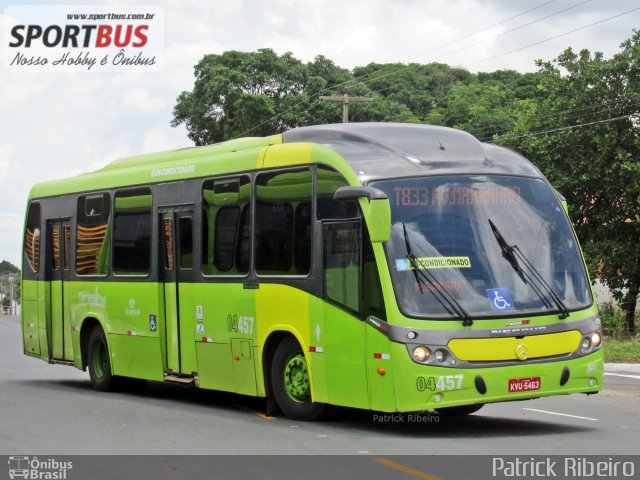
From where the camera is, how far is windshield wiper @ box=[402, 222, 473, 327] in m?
11.6

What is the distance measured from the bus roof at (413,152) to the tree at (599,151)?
23.6 m

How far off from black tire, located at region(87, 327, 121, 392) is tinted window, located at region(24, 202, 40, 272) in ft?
8.19

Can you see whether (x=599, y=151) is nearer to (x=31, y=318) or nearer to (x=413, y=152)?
(x=31, y=318)

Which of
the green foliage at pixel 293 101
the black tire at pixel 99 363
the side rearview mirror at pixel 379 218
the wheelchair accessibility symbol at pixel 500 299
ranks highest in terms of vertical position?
the green foliage at pixel 293 101

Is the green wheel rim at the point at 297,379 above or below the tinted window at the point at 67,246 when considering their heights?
below

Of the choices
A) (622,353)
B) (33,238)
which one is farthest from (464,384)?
(622,353)

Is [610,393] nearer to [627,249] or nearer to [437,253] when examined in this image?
[437,253]

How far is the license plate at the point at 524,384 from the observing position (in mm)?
11719

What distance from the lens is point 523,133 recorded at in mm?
39156

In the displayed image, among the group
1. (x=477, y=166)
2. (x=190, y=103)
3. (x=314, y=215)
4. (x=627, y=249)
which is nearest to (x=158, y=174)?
(x=314, y=215)

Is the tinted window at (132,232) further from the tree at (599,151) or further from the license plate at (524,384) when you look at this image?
the tree at (599,151)

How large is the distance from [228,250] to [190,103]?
55510 millimetres
